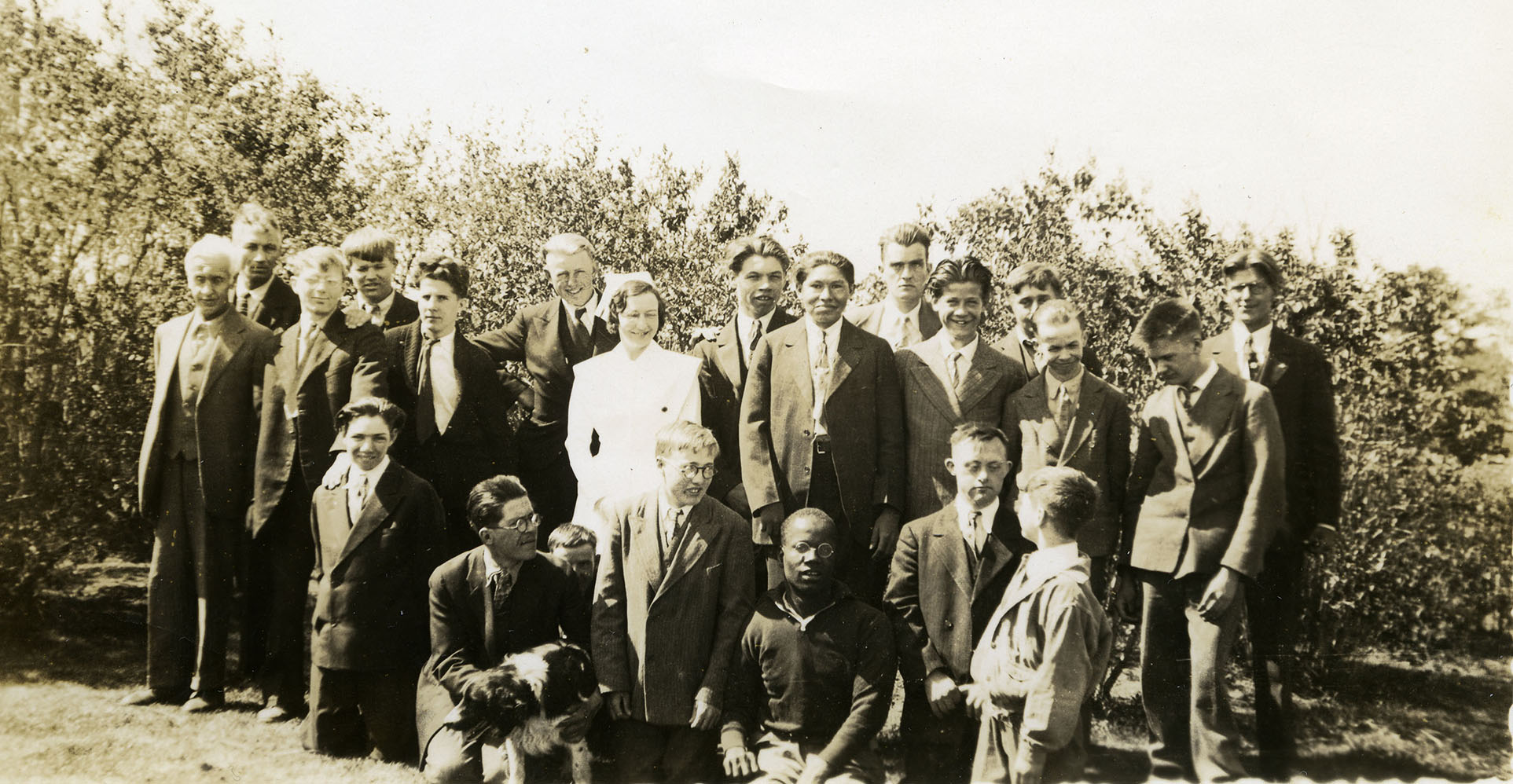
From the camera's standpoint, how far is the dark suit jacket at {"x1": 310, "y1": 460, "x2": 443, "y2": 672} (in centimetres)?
438

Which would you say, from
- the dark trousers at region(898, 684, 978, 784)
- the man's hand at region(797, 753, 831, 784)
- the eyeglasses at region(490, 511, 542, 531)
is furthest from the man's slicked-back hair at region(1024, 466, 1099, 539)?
the eyeglasses at region(490, 511, 542, 531)

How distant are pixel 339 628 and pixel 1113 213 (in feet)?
13.9

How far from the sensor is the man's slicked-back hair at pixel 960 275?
14.7 ft

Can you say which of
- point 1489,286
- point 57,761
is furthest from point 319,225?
point 1489,286

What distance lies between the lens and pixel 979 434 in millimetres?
4094

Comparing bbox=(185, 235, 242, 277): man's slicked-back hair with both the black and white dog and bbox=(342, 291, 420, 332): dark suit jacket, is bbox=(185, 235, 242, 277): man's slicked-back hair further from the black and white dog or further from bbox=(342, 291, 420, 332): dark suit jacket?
the black and white dog

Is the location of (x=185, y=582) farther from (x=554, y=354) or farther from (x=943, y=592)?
(x=943, y=592)

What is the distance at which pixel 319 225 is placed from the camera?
19.1 ft

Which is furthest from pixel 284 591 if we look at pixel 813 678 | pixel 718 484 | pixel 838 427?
pixel 838 427

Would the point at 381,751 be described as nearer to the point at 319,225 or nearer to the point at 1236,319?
the point at 319,225

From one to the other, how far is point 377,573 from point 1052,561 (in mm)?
2719

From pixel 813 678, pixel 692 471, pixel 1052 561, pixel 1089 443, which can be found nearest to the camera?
pixel 1052 561

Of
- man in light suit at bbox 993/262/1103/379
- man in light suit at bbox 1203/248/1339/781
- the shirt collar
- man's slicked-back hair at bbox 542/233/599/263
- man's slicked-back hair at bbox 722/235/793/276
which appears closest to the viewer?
the shirt collar

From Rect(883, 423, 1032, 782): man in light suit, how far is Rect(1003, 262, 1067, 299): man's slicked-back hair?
0.85 metres
